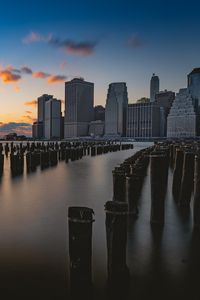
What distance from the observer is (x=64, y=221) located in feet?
28.1

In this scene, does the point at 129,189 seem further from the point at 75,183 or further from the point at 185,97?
the point at 185,97

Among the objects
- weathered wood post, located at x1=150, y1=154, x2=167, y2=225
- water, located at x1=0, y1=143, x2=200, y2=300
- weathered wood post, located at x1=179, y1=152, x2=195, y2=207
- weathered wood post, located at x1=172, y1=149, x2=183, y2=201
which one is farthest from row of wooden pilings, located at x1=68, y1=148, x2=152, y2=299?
weathered wood post, located at x1=172, y1=149, x2=183, y2=201

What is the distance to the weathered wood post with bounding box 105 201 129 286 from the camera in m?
4.68

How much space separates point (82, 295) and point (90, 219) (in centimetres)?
124

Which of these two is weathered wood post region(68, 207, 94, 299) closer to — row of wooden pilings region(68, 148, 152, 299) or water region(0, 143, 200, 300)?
row of wooden pilings region(68, 148, 152, 299)

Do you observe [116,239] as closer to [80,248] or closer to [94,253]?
[80,248]

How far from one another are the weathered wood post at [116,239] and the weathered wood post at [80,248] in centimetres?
39

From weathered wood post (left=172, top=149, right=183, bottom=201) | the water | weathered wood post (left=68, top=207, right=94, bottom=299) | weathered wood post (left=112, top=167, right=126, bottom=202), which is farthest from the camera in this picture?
weathered wood post (left=172, top=149, right=183, bottom=201)

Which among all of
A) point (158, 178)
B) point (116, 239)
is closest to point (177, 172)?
point (158, 178)

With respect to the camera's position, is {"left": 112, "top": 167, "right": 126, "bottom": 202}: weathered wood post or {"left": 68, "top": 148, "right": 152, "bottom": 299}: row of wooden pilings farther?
{"left": 112, "top": 167, "right": 126, "bottom": 202}: weathered wood post

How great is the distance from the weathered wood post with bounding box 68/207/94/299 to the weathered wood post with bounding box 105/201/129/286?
394 millimetres

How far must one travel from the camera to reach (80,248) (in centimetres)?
445

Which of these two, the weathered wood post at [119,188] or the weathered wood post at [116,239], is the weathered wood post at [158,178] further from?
the weathered wood post at [116,239]

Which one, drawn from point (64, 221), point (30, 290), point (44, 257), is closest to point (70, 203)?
point (64, 221)
